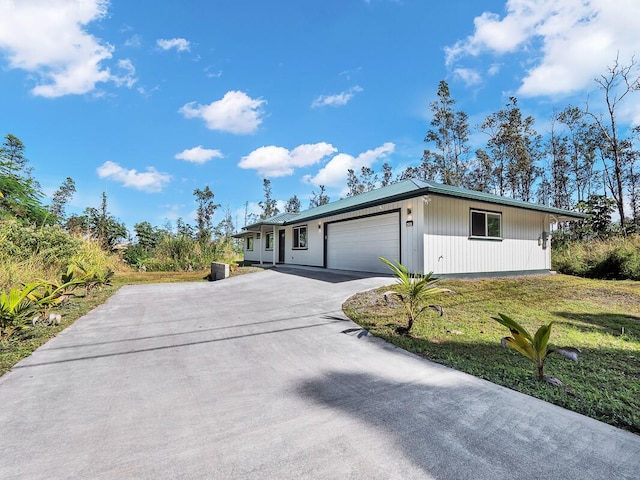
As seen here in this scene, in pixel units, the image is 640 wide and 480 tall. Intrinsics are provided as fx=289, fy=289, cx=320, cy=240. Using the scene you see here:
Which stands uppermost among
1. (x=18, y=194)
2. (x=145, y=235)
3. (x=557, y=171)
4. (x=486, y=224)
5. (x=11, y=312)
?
(x=557, y=171)

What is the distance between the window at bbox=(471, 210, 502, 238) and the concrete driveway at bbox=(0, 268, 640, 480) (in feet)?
25.2

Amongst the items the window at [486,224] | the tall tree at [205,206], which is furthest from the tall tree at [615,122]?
the tall tree at [205,206]

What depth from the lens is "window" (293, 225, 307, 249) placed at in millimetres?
15180

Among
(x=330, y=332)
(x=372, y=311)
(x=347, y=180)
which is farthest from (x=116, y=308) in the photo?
(x=347, y=180)

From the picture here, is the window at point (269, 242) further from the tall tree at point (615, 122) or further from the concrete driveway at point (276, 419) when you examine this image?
the tall tree at point (615, 122)

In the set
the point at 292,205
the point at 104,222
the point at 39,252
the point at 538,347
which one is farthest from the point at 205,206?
the point at 538,347

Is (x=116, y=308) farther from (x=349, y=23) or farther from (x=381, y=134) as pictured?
(x=381, y=134)

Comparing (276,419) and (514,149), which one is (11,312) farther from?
(514,149)

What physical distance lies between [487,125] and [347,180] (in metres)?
19.0

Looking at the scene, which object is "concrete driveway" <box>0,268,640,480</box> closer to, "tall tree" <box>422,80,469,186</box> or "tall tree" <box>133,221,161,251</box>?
"tall tree" <box>133,221,161,251</box>

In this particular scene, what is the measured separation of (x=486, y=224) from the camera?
10.0 metres

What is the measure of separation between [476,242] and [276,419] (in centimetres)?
955

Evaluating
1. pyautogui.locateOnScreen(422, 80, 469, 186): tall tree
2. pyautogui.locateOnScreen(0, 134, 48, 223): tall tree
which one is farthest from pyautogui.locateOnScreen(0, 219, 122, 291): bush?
pyautogui.locateOnScreen(422, 80, 469, 186): tall tree

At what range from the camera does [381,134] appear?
2200cm
